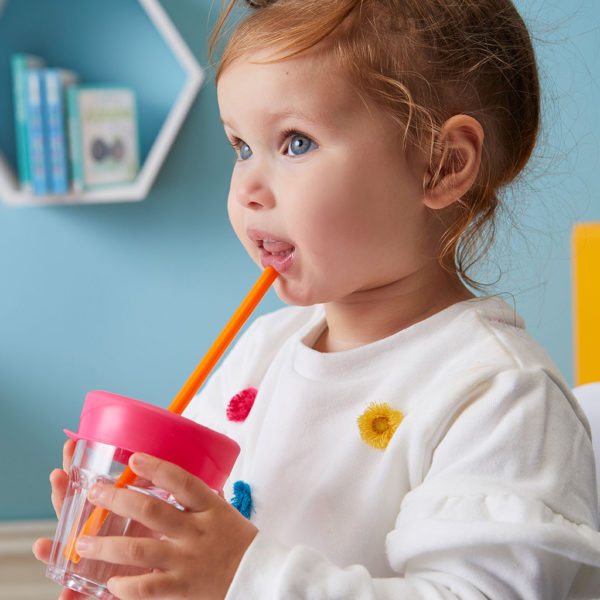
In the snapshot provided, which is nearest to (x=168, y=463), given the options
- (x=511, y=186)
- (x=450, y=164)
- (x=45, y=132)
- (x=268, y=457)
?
(x=268, y=457)

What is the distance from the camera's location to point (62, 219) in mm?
2014

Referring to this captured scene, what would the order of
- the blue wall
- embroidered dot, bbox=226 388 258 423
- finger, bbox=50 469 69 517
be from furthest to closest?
the blue wall → embroidered dot, bbox=226 388 258 423 → finger, bbox=50 469 69 517

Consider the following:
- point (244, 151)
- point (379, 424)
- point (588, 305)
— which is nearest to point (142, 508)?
point (379, 424)

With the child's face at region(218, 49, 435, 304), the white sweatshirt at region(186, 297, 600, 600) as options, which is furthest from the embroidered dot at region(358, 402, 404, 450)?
the child's face at region(218, 49, 435, 304)

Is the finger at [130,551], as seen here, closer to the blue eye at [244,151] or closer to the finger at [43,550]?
the finger at [43,550]

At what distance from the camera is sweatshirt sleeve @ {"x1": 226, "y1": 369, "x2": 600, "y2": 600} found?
0.55m

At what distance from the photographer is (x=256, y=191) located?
677 mm

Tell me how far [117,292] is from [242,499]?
54.7 inches

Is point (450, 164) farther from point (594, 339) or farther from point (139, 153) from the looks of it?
point (139, 153)

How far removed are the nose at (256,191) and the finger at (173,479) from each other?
252 mm

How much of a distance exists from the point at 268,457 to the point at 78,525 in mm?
219

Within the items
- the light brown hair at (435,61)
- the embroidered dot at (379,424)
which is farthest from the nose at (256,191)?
the embroidered dot at (379,424)

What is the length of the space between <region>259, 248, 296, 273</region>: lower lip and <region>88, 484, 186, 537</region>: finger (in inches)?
9.7

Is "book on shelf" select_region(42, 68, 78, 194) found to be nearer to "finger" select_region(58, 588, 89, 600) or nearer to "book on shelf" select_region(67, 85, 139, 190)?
"book on shelf" select_region(67, 85, 139, 190)
